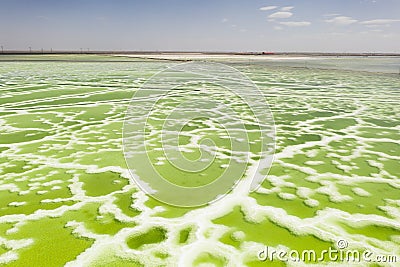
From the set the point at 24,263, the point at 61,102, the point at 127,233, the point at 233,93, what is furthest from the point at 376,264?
the point at 233,93

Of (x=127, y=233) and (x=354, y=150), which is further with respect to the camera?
(x=354, y=150)

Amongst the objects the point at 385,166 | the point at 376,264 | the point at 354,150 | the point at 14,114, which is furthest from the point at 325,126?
the point at 14,114

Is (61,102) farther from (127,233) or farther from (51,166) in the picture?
(127,233)

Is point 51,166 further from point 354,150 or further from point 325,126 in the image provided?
point 325,126

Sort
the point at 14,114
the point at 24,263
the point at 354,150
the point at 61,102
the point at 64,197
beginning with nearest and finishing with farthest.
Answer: the point at 24,263 → the point at 64,197 → the point at 354,150 → the point at 14,114 → the point at 61,102

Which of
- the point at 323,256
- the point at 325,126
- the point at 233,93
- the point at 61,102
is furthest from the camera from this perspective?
the point at 233,93

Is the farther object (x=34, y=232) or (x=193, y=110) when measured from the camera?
(x=193, y=110)

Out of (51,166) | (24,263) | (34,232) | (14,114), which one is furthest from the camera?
(14,114)

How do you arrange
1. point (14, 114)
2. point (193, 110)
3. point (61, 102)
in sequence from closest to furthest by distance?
point (14, 114), point (193, 110), point (61, 102)
